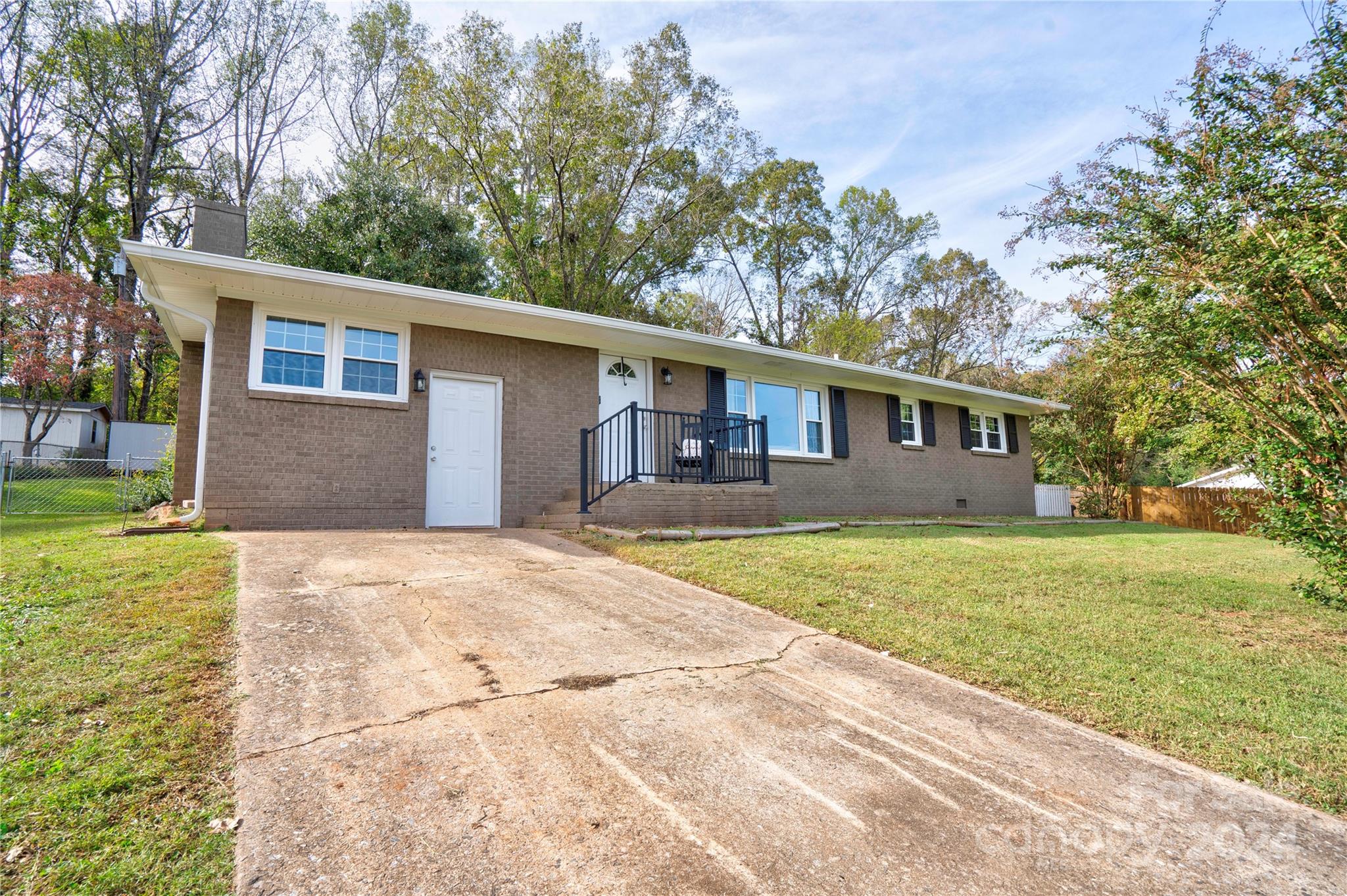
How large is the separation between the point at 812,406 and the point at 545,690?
10.1 metres

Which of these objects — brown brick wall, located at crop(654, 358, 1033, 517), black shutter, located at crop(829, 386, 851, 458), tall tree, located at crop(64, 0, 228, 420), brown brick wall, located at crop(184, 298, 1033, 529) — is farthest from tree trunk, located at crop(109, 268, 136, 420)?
black shutter, located at crop(829, 386, 851, 458)

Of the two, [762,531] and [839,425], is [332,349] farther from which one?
[839,425]

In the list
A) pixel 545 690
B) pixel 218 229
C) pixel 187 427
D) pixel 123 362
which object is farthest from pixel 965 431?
pixel 123 362

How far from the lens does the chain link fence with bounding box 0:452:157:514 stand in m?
10.4

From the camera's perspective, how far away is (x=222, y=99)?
1756 centimetres

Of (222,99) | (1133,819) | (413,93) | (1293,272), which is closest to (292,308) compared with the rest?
(1133,819)

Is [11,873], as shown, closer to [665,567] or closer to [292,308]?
[665,567]

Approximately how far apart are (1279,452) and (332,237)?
15695 millimetres

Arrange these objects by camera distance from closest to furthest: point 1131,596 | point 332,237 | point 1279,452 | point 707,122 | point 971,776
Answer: point 971,776 < point 1279,452 < point 1131,596 < point 332,237 < point 707,122

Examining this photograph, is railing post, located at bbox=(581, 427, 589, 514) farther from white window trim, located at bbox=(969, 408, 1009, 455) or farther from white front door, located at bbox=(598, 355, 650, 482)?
white window trim, located at bbox=(969, 408, 1009, 455)

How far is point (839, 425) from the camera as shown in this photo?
12.0 metres

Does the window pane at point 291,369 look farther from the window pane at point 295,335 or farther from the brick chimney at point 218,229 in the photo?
the brick chimney at point 218,229

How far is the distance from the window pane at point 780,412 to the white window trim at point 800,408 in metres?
0.03

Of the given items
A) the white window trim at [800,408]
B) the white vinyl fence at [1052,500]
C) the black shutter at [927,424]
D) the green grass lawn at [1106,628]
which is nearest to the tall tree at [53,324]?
the white window trim at [800,408]
